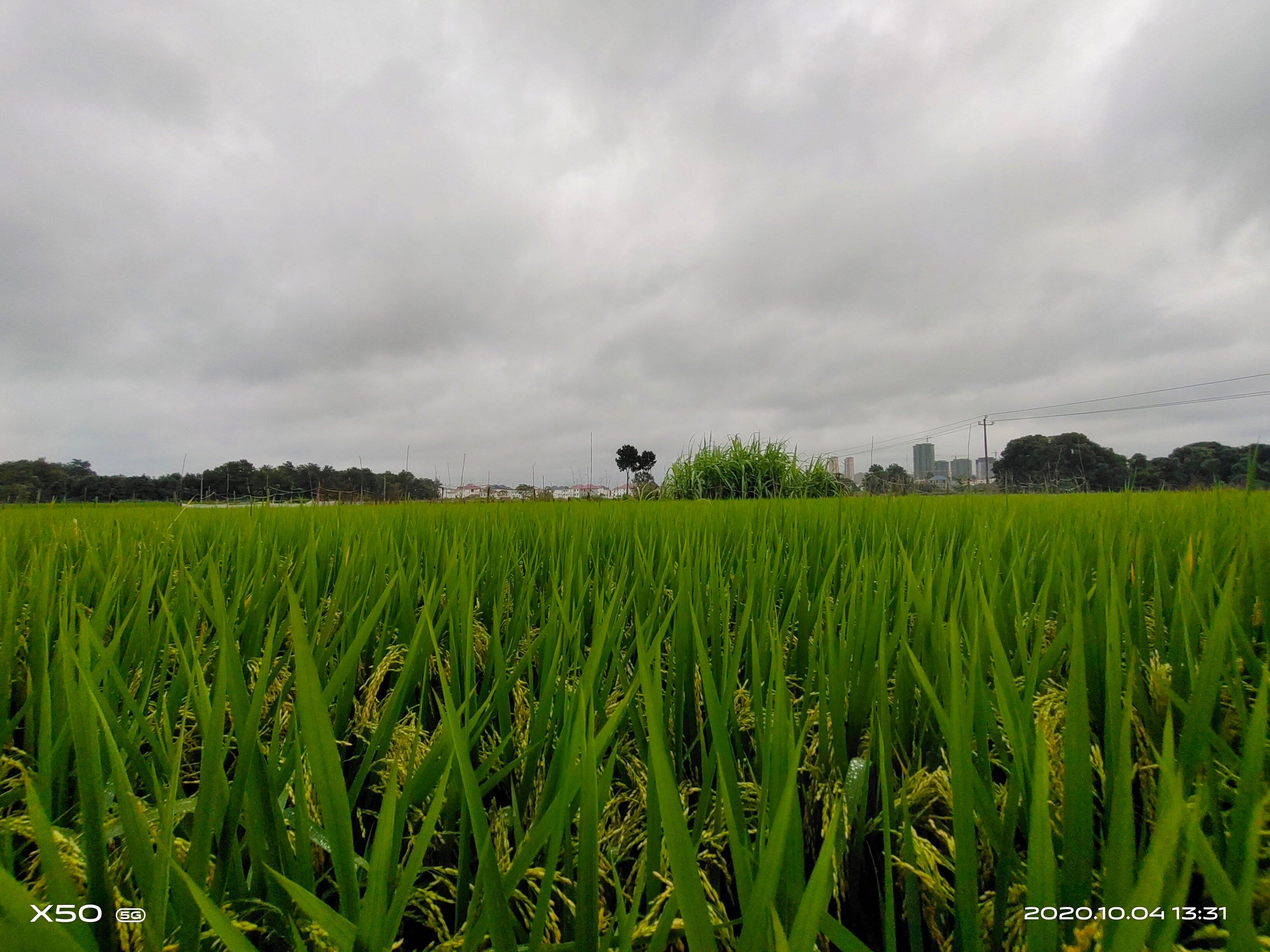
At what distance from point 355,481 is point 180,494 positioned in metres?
4.63

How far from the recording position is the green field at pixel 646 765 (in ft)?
1.15

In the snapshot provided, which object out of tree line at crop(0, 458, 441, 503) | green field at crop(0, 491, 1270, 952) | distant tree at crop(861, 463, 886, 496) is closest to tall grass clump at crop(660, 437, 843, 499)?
distant tree at crop(861, 463, 886, 496)

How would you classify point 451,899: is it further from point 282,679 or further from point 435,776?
point 282,679

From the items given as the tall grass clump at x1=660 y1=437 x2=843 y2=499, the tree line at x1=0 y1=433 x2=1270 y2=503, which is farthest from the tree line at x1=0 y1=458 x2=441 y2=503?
the tall grass clump at x1=660 y1=437 x2=843 y2=499

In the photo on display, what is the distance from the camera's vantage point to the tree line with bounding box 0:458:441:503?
9.73 feet

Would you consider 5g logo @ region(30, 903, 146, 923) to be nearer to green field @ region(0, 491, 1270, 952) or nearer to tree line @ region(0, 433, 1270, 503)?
green field @ region(0, 491, 1270, 952)

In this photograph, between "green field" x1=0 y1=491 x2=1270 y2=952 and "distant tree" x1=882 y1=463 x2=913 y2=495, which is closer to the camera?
"green field" x1=0 y1=491 x2=1270 y2=952

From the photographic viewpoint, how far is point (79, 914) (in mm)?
332

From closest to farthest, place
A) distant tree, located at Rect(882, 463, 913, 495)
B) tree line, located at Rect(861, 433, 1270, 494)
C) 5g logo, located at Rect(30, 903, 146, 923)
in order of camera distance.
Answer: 1. 5g logo, located at Rect(30, 903, 146, 923)
2. tree line, located at Rect(861, 433, 1270, 494)
3. distant tree, located at Rect(882, 463, 913, 495)

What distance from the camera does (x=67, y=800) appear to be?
0.57 m

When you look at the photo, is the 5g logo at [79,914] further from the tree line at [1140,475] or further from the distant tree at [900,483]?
the distant tree at [900,483]

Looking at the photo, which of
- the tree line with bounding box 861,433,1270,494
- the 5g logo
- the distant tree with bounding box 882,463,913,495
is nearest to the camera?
the 5g logo

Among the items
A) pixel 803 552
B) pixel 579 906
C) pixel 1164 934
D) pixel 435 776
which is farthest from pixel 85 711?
pixel 803 552

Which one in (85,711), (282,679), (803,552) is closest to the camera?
(85,711)
